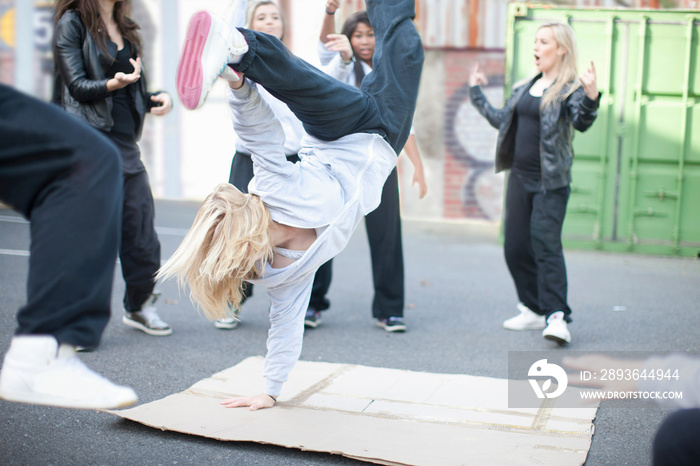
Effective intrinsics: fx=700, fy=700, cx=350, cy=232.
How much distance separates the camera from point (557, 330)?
430 cm

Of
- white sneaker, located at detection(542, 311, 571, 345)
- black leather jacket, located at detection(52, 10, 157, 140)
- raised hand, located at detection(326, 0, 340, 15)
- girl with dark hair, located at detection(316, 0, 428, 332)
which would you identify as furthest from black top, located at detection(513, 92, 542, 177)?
black leather jacket, located at detection(52, 10, 157, 140)

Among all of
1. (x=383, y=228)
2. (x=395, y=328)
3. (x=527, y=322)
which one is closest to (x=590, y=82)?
(x=383, y=228)

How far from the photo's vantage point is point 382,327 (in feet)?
16.4

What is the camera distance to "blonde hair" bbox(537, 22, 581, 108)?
176 inches

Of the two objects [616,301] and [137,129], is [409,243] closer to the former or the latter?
[616,301]

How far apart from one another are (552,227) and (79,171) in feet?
10.6

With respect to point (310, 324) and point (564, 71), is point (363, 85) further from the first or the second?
point (310, 324)

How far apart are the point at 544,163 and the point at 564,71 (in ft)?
2.07

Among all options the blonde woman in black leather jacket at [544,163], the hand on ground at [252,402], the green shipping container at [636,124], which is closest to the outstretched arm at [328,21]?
the blonde woman in black leather jacket at [544,163]

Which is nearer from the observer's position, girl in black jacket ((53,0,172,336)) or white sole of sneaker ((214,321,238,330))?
girl in black jacket ((53,0,172,336))

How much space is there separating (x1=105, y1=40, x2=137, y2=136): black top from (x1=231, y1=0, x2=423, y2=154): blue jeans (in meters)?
1.63

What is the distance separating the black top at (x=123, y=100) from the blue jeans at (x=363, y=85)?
1.63 meters

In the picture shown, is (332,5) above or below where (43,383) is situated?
above

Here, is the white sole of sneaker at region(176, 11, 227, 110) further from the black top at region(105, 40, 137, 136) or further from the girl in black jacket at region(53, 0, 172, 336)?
the black top at region(105, 40, 137, 136)
